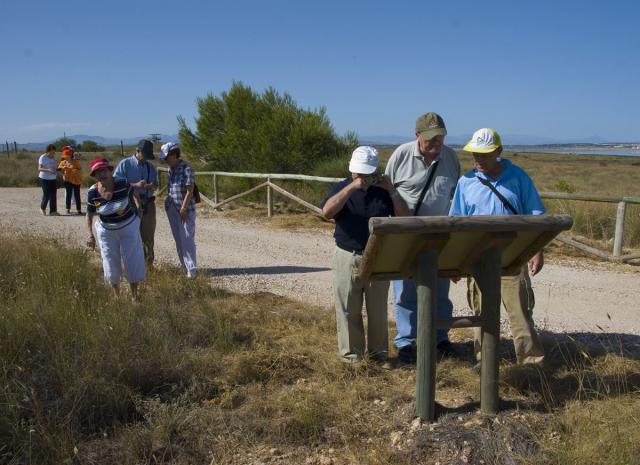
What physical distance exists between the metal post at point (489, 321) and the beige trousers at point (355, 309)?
1026 millimetres

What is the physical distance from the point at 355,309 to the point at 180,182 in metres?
3.84

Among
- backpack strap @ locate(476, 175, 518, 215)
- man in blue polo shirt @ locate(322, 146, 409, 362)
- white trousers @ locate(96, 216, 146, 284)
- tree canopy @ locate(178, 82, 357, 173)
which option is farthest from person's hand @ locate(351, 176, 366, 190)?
tree canopy @ locate(178, 82, 357, 173)

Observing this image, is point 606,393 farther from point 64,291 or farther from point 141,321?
point 64,291

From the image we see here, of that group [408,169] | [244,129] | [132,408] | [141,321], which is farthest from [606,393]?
[244,129]

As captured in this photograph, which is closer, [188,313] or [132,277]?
[188,313]

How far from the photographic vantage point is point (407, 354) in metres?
4.69

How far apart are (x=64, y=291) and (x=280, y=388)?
235 cm

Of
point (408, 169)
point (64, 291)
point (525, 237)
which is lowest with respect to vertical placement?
point (64, 291)

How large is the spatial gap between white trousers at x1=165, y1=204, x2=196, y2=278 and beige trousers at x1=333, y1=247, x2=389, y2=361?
11.4 ft

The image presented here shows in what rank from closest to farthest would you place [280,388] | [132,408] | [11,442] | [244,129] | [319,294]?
[11,442] → [132,408] → [280,388] → [319,294] → [244,129]

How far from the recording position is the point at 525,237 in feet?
11.0

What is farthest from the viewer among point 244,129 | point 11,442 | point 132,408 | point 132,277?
point 244,129

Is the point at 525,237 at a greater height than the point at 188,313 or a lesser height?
greater

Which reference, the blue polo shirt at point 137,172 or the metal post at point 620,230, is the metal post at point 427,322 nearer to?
the blue polo shirt at point 137,172
